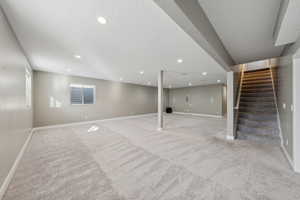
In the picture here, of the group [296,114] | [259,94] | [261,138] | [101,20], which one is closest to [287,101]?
[296,114]

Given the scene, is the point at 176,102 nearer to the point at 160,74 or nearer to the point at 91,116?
the point at 160,74

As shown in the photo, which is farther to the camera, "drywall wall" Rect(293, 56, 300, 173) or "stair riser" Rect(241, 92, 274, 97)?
"stair riser" Rect(241, 92, 274, 97)

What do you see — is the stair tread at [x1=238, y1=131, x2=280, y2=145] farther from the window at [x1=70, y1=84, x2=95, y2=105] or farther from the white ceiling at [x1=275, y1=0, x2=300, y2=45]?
the window at [x1=70, y1=84, x2=95, y2=105]

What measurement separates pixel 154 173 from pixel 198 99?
8774 mm

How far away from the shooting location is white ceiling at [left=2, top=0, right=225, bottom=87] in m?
1.83

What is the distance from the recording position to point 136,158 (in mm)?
2582

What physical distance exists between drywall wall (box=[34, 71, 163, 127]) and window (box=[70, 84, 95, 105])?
20 cm

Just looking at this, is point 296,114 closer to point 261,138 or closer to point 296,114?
point 296,114

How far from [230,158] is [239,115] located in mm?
2708

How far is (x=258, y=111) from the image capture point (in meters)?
4.37

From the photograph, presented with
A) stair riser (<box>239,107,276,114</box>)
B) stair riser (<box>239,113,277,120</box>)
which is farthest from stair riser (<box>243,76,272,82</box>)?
stair riser (<box>239,113,277,120</box>)

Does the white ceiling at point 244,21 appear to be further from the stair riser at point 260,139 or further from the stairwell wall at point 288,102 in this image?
the stair riser at point 260,139

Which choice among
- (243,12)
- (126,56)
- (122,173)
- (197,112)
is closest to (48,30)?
(126,56)

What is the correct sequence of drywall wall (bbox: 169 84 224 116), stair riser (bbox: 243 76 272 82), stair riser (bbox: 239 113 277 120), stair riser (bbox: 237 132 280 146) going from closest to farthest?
stair riser (bbox: 237 132 280 146)
stair riser (bbox: 239 113 277 120)
stair riser (bbox: 243 76 272 82)
drywall wall (bbox: 169 84 224 116)
